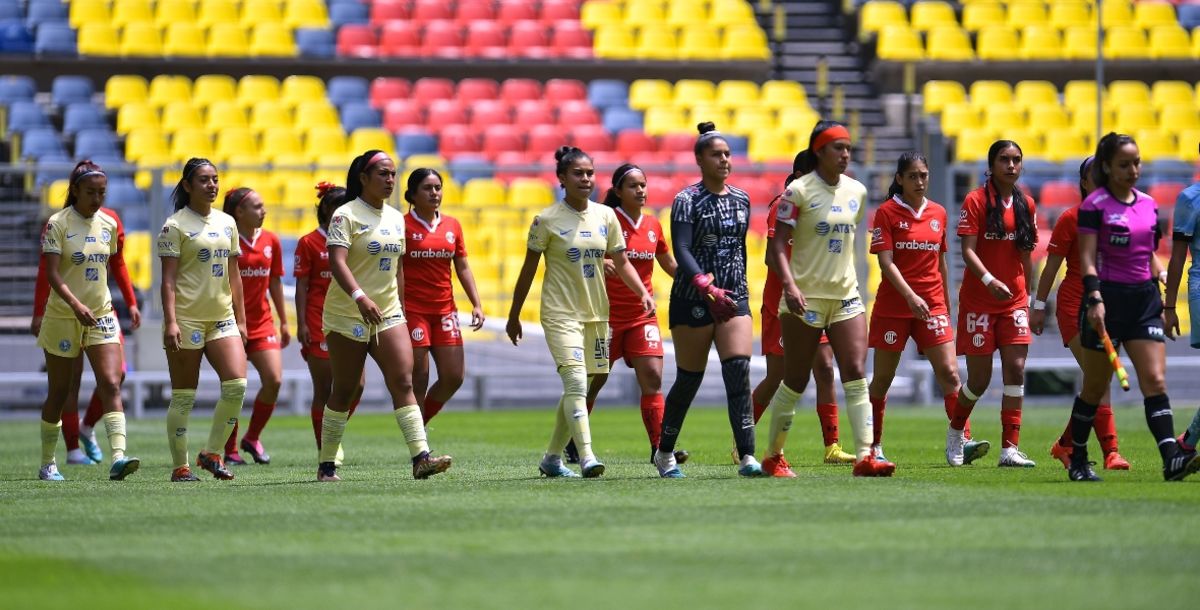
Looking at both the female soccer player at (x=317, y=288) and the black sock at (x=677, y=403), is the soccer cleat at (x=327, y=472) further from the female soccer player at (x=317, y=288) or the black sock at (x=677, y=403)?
the black sock at (x=677, y=403)

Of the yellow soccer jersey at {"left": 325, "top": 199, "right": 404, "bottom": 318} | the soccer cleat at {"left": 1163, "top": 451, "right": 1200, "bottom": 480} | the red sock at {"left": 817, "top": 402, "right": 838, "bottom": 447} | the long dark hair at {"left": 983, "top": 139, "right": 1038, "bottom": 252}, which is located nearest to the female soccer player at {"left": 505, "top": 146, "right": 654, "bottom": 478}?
the yellow soccer jersey at {"left": 325, "top": 199, "right": 404, "bottom": 318}

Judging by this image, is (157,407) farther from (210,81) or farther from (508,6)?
(508,6)

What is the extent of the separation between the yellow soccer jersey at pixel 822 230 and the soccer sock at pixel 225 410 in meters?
3.90

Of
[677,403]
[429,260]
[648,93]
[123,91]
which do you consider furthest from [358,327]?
[648,93]

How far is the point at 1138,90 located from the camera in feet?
100

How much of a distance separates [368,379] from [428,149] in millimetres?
5649

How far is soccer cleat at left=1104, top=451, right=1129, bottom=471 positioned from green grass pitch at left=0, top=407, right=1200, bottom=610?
0.55ft

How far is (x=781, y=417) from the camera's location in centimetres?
1116

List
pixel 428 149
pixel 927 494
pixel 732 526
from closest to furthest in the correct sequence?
pixel 732 526 → pixel 927 494 → pixel 428 149

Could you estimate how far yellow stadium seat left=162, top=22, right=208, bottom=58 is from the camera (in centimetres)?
2881

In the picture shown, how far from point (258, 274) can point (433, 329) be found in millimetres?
2200

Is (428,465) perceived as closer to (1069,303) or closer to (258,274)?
(258,274)

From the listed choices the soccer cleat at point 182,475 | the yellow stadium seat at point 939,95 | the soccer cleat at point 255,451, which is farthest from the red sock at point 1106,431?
the yellow stadium seat at point 939,95

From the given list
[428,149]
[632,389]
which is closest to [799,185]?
[632,389]
